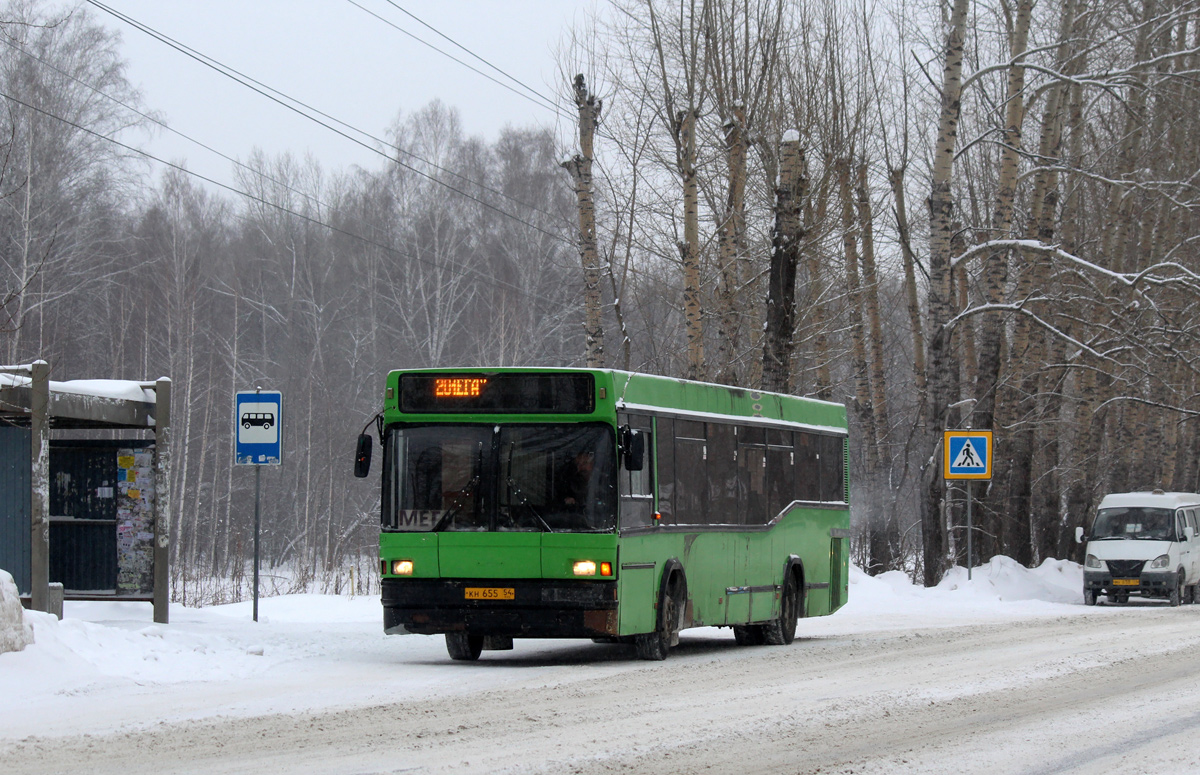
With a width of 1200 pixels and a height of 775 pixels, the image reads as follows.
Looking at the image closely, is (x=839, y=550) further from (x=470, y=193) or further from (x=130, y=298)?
(x=470, y=193)

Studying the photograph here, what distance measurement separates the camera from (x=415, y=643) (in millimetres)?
16719

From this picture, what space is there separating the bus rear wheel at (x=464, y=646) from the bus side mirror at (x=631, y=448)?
2.42 m

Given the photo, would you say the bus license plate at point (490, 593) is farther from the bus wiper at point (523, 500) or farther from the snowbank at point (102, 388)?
the snowbank at point (102, 388)

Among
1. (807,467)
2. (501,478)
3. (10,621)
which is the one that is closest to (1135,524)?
(807,467)

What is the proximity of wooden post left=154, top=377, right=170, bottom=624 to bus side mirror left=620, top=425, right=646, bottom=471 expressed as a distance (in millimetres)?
5309

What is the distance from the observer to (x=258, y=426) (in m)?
17.4

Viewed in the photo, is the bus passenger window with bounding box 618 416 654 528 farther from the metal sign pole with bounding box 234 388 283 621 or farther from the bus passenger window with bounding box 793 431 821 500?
the metal sign pole with bounding box 234 388 283 621

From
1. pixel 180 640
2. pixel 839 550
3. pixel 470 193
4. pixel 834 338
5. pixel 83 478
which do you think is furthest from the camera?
pixel 470 193

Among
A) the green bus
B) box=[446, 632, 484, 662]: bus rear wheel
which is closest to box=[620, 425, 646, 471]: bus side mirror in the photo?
the green bus

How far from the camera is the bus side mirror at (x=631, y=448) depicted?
1362 centimetres

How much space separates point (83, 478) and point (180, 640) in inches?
167

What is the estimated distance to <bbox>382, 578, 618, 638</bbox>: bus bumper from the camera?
13.5 metres

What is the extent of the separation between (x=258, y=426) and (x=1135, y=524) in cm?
1990

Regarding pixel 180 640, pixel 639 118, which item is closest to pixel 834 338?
pixel 639 118
